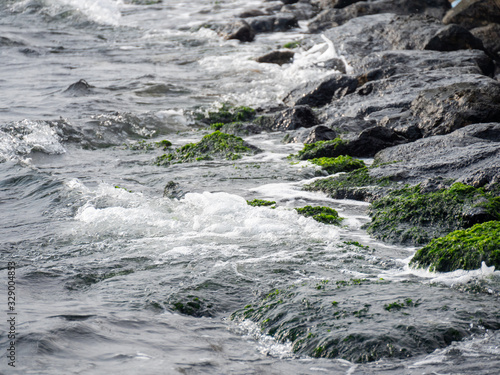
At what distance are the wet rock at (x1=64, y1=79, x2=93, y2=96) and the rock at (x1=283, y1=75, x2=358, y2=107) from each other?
5373 millimetres

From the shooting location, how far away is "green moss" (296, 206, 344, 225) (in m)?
6.12

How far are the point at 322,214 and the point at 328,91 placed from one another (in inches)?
258

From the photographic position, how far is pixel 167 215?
21.4ft

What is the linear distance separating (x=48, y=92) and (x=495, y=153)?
1113 centimetres

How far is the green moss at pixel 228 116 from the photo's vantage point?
11.9 meters

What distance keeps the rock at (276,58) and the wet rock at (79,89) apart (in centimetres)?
518

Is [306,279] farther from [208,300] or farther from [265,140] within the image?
[265,140]

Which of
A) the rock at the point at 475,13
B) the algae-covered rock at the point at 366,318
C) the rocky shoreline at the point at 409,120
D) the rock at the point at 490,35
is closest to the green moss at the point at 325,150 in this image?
the rocky shoreline at the point at 409,120

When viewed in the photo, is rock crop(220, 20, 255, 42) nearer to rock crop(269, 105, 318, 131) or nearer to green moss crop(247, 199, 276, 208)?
rock crop(269, 105, 318, 131)

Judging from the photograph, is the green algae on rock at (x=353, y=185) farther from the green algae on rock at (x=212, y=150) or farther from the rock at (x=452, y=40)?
the rock at (x=452, y=40)

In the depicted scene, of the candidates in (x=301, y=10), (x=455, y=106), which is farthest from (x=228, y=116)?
(x=301, y=10)

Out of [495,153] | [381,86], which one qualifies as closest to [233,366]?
[495,153]

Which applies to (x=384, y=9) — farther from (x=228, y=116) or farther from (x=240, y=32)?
(x=228, y=116)

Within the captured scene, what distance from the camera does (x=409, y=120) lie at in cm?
941
